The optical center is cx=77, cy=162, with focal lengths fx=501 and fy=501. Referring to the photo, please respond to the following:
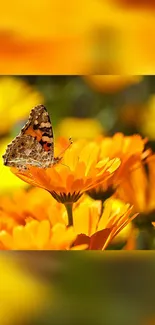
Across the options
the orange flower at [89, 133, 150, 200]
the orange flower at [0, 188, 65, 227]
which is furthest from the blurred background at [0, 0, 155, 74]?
the orange flower at [0, 188, 65, 227]

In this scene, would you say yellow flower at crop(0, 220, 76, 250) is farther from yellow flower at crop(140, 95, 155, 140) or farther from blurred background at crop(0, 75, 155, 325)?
yellow flower at crop(140, 95, 155, 140)

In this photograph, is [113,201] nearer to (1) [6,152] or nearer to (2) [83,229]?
(2) [83,229]

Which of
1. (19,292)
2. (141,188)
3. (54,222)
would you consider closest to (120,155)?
(141,188)

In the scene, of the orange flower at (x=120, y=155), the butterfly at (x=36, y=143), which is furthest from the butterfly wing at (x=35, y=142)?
the orange flower at (x=120, y=155)

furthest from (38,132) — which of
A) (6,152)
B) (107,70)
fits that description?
(107,70)

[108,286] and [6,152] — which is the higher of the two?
[6,152]
